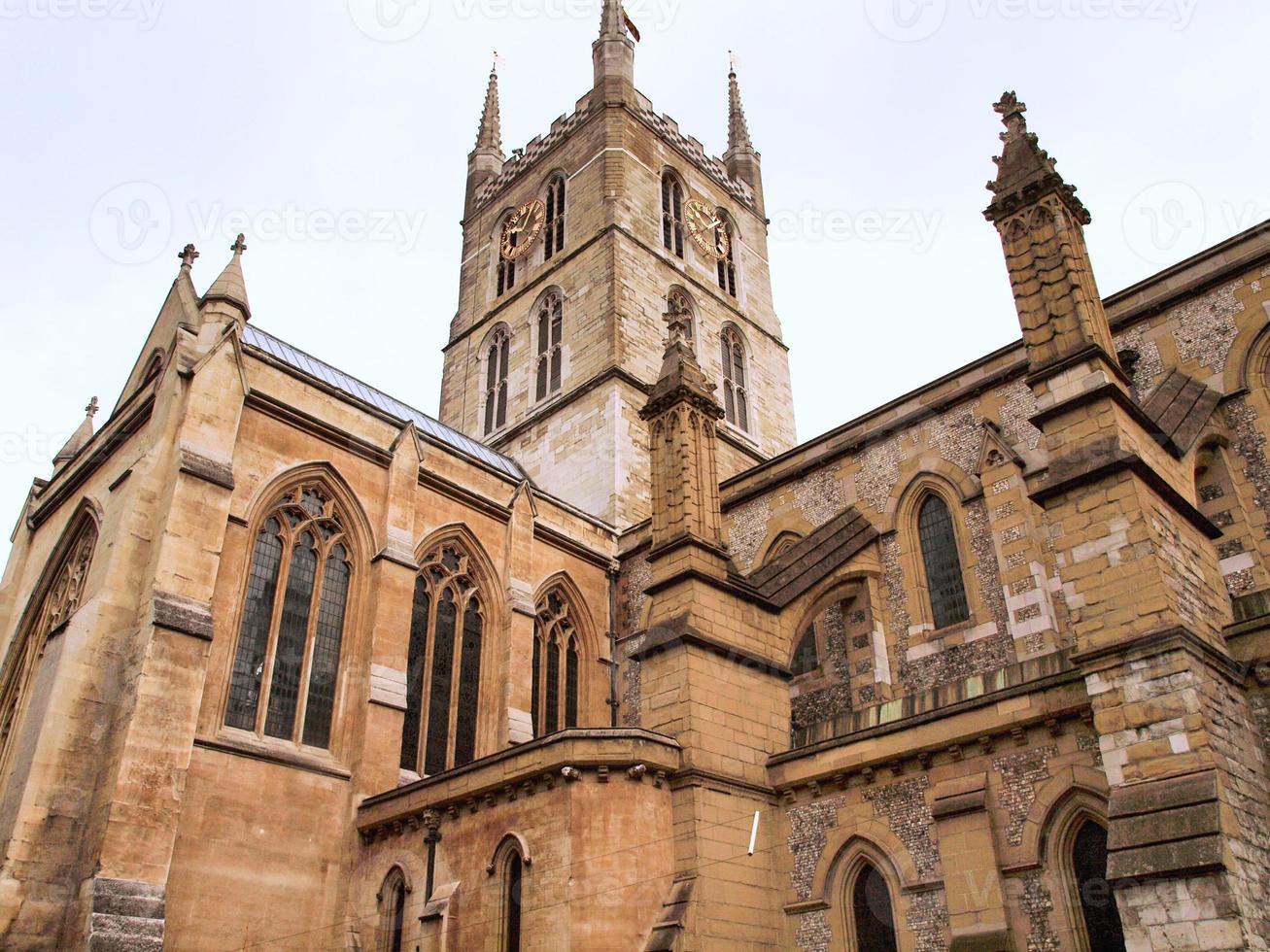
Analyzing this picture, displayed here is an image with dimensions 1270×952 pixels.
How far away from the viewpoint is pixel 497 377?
33812mm

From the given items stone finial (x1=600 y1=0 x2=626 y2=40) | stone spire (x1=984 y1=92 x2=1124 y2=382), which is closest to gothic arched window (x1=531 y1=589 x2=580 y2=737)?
stone spire (x1=984 y1=92 x2=1124 y2=382)

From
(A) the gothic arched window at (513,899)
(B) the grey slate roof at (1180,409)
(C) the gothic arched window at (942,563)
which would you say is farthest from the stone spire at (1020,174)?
(A) the gothic arched window at (513,899)

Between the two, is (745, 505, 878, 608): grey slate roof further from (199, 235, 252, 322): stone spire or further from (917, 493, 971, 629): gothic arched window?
(199, 235, 252, 322): stone spire

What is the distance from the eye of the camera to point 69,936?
43.3 feet

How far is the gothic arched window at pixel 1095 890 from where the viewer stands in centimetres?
1072

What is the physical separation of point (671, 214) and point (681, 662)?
2353cm

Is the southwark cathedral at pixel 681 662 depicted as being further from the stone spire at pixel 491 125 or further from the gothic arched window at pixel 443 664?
the stone spire at pixel 491 125

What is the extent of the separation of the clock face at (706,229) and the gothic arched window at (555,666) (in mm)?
16726

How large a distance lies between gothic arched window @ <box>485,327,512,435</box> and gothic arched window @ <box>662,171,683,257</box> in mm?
6038

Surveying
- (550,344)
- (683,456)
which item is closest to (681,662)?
(683,456)

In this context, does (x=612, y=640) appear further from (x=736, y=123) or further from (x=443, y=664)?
(x=736, y=123)

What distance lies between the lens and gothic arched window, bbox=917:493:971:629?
1742cm

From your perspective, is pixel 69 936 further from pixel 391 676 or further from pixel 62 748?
pixel 391 676

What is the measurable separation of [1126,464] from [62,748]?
13.9 metres
